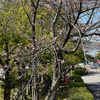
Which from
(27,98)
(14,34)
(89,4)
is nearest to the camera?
(89,4)

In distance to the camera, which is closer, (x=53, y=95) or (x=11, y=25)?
(x=53, y=95)

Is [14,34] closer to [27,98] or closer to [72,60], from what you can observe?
[72,60]

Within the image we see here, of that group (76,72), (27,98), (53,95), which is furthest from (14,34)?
(76,72)

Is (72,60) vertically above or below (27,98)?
above

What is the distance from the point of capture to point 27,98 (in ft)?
41.9

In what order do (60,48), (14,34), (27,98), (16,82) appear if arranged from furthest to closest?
1. (27,98)
2. (16,82)
3. (14,34)
4. (60,48)

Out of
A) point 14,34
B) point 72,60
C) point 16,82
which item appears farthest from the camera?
point 72,60

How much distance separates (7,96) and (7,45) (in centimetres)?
352

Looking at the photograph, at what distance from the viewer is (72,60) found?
9773 mm

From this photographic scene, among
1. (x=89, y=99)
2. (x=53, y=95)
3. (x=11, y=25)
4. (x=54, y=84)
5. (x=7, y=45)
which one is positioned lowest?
(x=89, y=99)

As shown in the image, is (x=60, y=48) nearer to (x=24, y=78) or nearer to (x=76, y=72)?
(x=24, y=78)

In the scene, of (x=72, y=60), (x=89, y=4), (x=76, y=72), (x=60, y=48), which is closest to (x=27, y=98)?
(x=72, y=60)

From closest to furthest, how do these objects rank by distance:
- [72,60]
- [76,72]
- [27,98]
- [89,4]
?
1. [89,4]
2. [72,60]
3. [27,98]
4. [76,72]

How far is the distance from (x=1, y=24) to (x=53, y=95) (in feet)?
18.0
